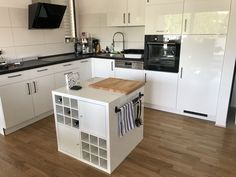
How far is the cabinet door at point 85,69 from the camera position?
3.93 metres

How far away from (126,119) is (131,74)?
1677 mm

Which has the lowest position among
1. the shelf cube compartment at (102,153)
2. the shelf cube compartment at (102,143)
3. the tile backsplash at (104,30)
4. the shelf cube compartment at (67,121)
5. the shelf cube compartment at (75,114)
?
the shelf cube compartment at (102,153)

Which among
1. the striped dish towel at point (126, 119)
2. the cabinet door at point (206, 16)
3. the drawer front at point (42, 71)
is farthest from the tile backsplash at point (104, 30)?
the striped dish towel at point (126, 119)

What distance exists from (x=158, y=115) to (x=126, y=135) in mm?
1322

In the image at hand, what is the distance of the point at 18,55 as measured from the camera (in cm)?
337

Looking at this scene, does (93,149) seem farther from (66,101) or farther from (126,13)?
(126,13)

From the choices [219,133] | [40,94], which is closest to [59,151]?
[40,94]

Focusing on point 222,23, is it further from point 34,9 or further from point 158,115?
point 34,9

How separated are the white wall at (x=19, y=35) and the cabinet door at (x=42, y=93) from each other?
661mm

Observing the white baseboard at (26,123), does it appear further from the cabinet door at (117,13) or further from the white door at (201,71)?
the white door at (201,71)

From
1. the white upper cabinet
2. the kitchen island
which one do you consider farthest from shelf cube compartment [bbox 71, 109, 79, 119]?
the white upper cabinet

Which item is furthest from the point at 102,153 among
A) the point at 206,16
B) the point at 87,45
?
the point at 87,45

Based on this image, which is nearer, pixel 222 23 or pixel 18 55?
pixel 222 23

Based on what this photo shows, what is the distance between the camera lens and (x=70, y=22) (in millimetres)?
4398
